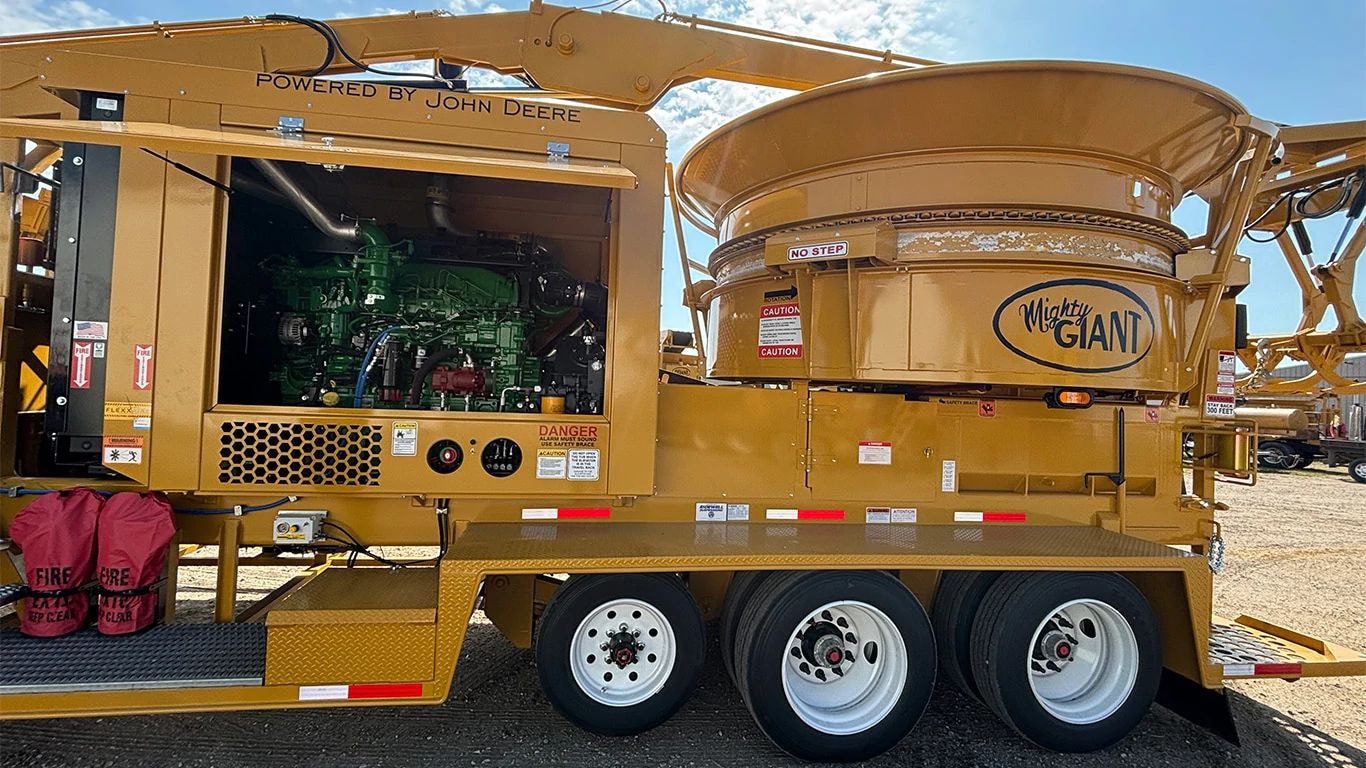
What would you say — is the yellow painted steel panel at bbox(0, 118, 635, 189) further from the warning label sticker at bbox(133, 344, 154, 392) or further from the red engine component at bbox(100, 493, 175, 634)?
the red engine component at bbox(100, 493, 175, 634)

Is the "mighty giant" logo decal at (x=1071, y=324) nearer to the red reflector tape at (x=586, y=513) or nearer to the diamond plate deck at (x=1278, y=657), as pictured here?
the diamond plate deck at (x=1278, y=657)

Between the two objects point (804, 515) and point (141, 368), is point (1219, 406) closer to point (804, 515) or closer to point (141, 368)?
point (804, 515)

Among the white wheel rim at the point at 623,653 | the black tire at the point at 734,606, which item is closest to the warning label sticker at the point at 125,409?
the white wheel rim at the point at 623,653

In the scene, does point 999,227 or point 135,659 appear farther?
point 999,227

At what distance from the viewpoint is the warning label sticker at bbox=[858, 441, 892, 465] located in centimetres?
386

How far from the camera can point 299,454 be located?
3.27 meters

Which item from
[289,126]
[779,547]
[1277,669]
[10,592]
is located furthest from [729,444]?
[10,592]

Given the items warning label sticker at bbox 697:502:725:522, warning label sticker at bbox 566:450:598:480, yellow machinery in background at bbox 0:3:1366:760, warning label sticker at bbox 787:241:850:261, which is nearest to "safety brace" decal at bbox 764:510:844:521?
yellow machinery in background at bbox 0:3:1366:760

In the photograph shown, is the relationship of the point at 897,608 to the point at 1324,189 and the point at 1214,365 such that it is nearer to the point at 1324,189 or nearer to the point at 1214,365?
the point at 1214,365

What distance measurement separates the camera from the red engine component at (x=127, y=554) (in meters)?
3.08

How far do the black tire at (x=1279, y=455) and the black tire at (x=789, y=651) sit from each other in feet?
81.4

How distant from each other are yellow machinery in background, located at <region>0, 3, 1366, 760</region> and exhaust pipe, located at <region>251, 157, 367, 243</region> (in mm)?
31

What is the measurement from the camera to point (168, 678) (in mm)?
2824

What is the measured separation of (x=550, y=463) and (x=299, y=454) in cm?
122
